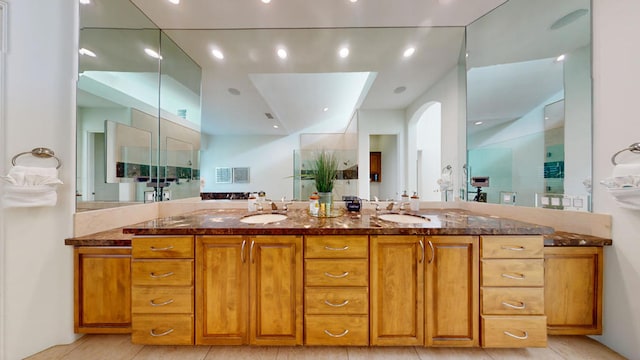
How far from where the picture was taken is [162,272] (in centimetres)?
140

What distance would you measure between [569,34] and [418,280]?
2.25 metres

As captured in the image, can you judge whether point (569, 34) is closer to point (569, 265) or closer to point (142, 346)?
point (569, 265)

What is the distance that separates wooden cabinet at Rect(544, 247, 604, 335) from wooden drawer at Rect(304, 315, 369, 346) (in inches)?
53.3

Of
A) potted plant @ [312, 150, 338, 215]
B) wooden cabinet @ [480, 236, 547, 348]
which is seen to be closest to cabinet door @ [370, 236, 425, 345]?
wooden cabinet @ [480, 236, 547, 348]

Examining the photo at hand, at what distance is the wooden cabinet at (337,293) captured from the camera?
4.56 ft

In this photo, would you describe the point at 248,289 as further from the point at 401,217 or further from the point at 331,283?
the point at 401,217

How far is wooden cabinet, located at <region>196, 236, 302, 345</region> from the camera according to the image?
1.40 m

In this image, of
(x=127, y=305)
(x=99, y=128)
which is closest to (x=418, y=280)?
(x=127, y=305)

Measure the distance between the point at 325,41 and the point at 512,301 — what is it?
8.77 ft

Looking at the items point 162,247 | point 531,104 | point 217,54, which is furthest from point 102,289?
point 531,104

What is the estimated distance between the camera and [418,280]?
139cm

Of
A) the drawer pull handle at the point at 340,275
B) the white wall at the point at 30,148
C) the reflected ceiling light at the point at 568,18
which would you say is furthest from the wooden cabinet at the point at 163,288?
the reflected ceiling light at the point at 568,18

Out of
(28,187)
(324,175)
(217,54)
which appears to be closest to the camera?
(28,187)

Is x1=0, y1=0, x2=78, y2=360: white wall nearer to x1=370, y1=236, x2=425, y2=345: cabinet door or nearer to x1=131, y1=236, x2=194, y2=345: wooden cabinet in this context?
x1=131, y1=236, x2=194, y2=345: wooden cabinet
